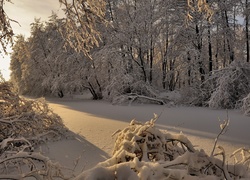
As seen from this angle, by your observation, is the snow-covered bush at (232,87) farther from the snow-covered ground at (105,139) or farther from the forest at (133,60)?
the snow-covered ground at (105,139)

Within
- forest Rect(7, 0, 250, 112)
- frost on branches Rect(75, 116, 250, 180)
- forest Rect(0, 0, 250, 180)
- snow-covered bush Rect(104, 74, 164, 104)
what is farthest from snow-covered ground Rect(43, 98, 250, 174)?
snow-covered bush Rect(104, 74, 164, 104)

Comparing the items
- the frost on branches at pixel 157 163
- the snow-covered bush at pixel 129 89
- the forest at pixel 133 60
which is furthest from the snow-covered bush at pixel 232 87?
the frost on branches at pixel 157 163

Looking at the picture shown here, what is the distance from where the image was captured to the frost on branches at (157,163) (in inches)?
65.5

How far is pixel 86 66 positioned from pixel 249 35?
454 inches

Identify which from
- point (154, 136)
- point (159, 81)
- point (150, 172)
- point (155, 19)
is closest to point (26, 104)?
point (154, 136)

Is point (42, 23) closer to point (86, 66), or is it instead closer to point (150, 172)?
Answer: point (86, 66)

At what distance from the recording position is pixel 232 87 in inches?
493

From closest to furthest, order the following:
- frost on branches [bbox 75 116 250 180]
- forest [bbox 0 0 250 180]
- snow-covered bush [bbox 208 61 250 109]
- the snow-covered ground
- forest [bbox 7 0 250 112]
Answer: frost on branches [bbox 75 116 250 180], the snow-covered ground, forest [bbox 0 0 250 180], snow-covered bush [bbox 208 61 250 109], forest [bbox 7 0 250 112]

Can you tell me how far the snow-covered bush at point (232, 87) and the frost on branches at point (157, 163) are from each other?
394 inches

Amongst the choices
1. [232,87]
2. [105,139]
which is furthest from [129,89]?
[105,139]

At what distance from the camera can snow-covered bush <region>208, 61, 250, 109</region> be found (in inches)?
473

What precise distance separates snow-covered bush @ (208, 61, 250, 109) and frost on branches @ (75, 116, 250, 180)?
9.99m

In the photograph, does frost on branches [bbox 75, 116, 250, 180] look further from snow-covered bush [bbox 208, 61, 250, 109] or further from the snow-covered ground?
snow-covered bush [bbox 208, 61, 250, 109]

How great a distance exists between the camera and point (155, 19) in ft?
59.1
